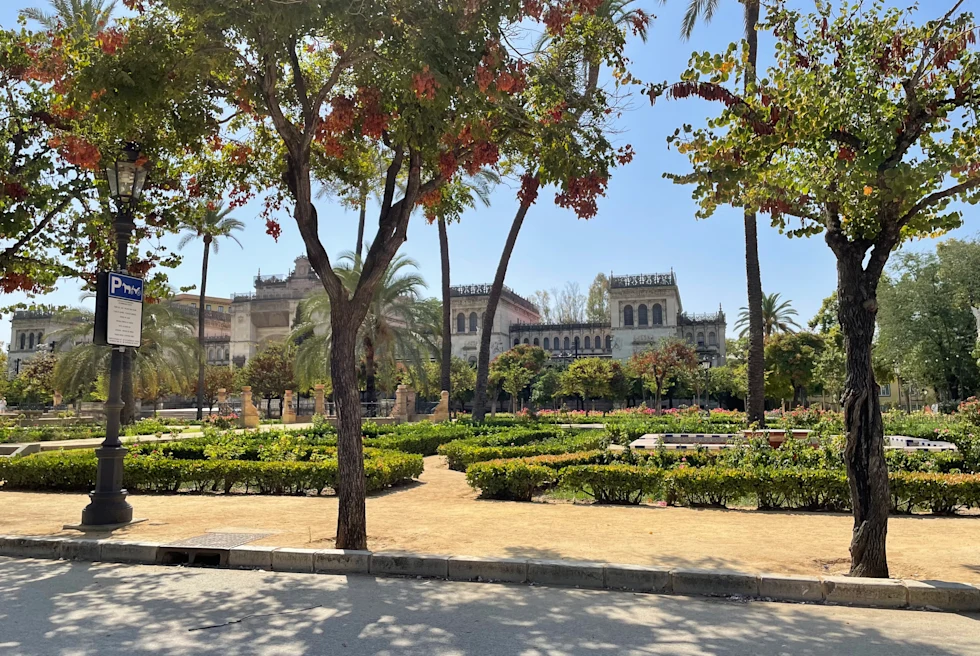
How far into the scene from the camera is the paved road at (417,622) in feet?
15.7

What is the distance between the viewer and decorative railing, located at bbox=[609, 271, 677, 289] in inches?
3155

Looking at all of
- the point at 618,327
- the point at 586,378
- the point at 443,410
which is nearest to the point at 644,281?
the point at 618,327

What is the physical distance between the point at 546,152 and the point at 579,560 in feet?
14.5

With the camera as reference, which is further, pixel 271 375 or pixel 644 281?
pixel 644 281

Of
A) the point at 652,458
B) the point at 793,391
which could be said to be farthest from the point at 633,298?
the point at 652,458

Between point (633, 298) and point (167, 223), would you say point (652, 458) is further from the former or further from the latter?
point (633, 298)

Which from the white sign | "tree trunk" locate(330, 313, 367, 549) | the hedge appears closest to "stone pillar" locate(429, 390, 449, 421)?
the hedge

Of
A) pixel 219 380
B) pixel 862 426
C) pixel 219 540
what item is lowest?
pixel 219 540

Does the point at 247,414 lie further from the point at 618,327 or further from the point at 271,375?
the point at 618,327

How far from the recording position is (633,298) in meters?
80.7

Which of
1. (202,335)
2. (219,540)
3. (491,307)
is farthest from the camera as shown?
(202,335)

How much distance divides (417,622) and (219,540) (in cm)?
353

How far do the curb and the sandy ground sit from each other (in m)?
0.40

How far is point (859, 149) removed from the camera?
21.5ft
